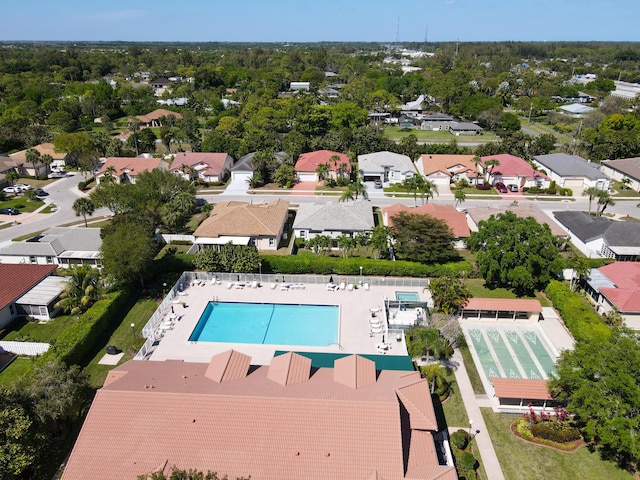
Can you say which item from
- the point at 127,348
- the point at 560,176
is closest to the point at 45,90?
the point at 127,348

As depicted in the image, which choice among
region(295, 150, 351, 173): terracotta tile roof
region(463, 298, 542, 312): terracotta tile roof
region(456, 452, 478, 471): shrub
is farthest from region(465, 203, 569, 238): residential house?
region(456, 452, 478, 471): shrub

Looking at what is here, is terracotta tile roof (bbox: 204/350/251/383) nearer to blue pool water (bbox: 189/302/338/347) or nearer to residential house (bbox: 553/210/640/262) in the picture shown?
blue pool water (bbox: 189/302/338/347)

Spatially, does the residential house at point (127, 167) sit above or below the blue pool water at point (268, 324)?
above

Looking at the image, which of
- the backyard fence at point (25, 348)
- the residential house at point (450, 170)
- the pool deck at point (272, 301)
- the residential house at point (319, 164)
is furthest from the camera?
the residential house at point (319, 164)

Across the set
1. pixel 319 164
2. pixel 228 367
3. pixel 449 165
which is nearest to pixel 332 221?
pixel 319 164

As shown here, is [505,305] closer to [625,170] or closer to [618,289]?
[618,289]

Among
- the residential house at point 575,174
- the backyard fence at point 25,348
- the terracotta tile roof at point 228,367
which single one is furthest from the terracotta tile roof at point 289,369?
the residential house at point 575,174

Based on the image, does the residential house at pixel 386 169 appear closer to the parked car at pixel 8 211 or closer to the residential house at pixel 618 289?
the residential house at pixel 618 289
